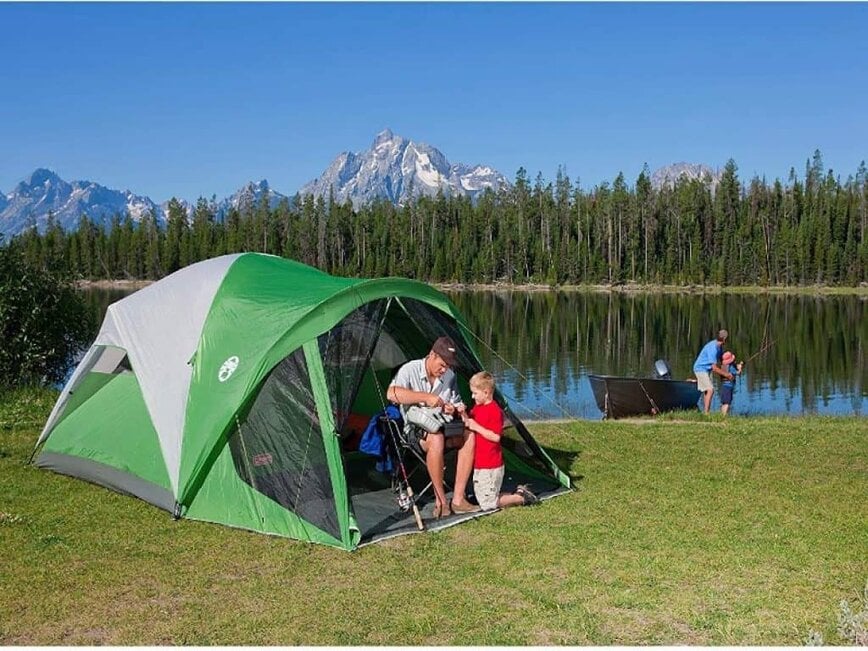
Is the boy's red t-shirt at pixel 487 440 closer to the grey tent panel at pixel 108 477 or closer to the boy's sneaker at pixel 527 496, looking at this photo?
the boy's sneaker at pixel 527 496

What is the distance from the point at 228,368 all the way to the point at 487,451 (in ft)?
8.92

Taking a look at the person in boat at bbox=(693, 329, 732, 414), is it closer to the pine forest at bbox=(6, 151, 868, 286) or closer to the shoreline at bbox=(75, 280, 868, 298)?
the shoreline at bbox=(75, 280, 868, 298)

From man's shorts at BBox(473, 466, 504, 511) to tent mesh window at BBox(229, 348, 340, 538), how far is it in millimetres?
1553

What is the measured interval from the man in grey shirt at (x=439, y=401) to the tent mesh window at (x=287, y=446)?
1.03 m

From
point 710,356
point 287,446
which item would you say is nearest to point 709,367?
point 710,356

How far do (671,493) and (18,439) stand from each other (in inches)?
337

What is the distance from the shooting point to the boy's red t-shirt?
868 cm

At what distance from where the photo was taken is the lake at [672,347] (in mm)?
22906

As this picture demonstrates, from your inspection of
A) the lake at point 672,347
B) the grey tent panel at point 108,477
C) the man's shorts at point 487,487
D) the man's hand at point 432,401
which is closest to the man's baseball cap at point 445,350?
the man's hand at point 432,401

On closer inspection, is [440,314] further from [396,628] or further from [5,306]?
[5,306]

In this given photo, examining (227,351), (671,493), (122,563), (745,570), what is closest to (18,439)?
(227,351)

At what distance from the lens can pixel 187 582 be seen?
6.68 m

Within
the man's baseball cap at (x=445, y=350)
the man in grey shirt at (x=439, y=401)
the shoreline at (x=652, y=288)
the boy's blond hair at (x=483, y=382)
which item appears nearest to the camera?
the man in grey shirt at (x=439, y=401)

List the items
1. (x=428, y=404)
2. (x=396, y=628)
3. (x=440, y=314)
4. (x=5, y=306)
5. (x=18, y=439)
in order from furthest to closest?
(x=5, y=306), (x=18, y=439), (x=440, y=314), (x=428, y=404), (x=396, y=628)
